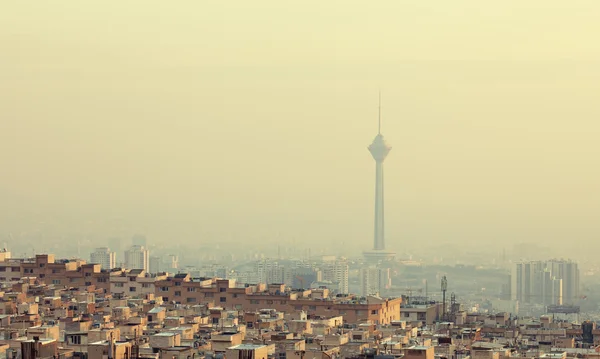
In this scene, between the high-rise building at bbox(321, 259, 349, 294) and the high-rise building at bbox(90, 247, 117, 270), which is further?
the high-rise building at bbox(321, 259, 349, 294)

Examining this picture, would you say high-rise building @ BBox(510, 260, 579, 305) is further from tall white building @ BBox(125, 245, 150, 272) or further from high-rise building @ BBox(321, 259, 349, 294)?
tall white building @ BBox(125, 245, 150, 272)

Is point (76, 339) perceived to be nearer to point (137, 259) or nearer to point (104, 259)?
point (104, 259)

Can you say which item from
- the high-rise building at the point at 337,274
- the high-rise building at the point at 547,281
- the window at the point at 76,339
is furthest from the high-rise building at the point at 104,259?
the window at the point at 76,339

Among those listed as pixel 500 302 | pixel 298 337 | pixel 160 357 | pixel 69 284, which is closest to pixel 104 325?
pixel 298 337

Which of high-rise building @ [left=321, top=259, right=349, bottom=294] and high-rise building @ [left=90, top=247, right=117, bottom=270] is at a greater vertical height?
high-rise building @ [left=90, top=247, right=117, bottom=270]

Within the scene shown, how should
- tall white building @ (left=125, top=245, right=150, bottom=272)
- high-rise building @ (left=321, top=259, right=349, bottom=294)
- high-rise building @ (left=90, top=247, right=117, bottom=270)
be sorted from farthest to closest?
high-rise building @ (left=321, top=259, right=349, bottom=294) → tall white building @ (left=125, top=245, right=150, bottom=272) → high-rise building @ (left=90, top=247, right=117, bottom=270)

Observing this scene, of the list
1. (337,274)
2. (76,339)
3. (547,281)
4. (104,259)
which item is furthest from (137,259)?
(76,339)

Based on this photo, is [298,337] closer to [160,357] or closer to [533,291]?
[160,357]

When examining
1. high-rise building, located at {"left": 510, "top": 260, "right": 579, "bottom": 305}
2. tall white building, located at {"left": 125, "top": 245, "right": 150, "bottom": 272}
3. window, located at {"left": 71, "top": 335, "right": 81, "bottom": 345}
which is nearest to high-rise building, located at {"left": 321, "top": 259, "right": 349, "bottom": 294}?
high-rise building, located at {"left": 510, "top": 260, "right": 579, "bottom": 305}
